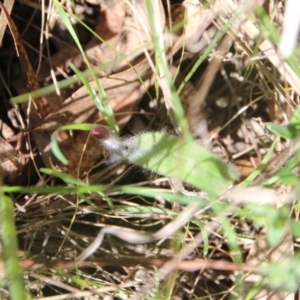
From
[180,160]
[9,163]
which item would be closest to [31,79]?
[9,163]

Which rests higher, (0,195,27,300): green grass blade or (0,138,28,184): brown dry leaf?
(0,138,28,184): brown dry leaf

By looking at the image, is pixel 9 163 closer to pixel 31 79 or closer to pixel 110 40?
pixel 31 79

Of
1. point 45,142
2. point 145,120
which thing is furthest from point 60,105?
point 145,120

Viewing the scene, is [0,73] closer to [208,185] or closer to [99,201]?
[99,201]

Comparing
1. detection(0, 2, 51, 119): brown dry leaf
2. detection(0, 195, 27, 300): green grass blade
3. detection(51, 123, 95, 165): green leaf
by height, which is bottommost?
detection(0, 195, 27, 300): green grass blade

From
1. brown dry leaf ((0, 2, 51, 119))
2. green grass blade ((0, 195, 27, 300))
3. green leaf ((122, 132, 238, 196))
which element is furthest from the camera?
brown dry leaf ((0, 2, 51, 119))

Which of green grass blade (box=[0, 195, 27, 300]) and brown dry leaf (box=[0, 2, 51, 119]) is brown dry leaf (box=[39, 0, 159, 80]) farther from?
green grass blade (box=[0, 195, 27, 300])

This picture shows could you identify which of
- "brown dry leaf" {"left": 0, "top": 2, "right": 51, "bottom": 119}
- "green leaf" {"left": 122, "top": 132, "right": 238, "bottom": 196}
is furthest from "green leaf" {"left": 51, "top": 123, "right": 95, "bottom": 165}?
"brown dry leaf" {"left": 0, "top": 2, "right": 51, "bottom": 119}

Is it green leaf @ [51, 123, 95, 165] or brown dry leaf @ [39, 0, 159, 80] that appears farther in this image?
brown dry leaf @ [39, 0, 159, 80]

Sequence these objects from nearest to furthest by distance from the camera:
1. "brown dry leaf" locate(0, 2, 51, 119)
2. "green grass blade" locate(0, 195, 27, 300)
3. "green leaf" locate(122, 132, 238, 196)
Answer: "green grass blade" locate(0, 195, 27, 300), "green leaf" locate(122, 132, 238, 196), "brown dry leaf" locate(0, 2, 51, 119)
